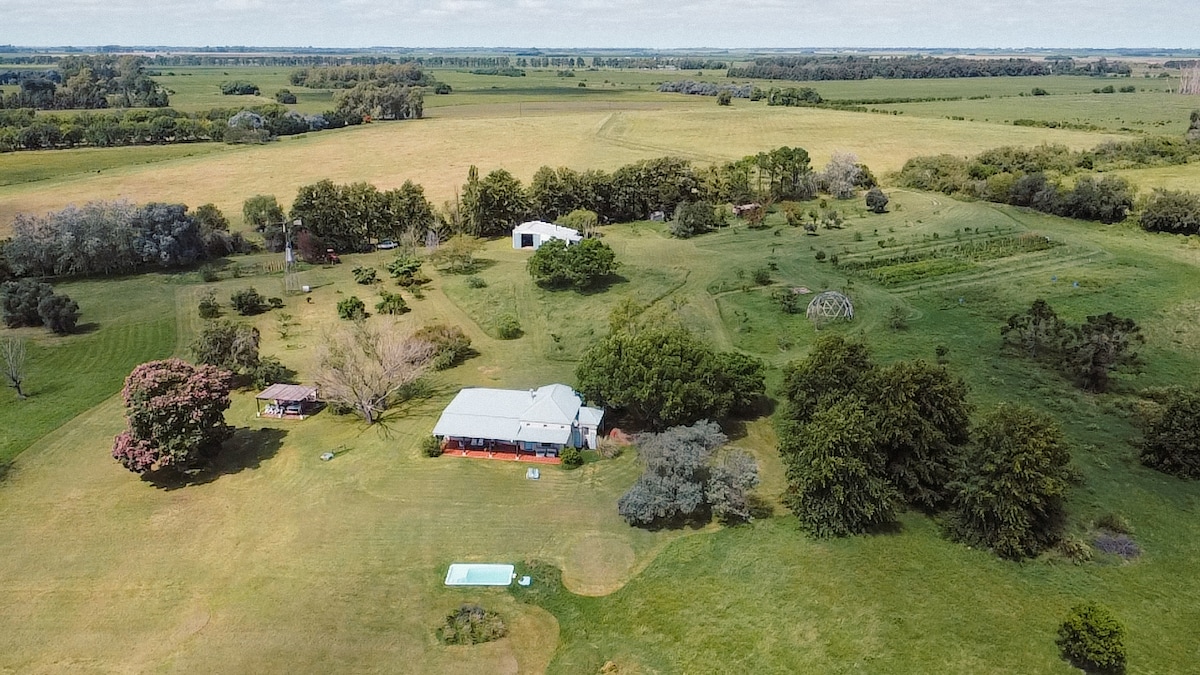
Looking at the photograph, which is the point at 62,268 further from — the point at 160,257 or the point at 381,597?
the point at 381,597

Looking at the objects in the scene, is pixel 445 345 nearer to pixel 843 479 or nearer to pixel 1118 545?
pixel 843 479

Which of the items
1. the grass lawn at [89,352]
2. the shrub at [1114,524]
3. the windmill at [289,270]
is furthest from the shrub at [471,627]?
the windmill at [289,270]

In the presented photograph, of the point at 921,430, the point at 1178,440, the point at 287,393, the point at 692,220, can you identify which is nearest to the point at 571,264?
the point at 692,220

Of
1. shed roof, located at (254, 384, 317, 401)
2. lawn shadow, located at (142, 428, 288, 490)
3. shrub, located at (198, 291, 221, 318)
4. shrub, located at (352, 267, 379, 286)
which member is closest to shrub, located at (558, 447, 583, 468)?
lawn shadow, located at (142, 428, 288, 490)

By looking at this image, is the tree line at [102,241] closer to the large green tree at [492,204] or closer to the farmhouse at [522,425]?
the large green tree at [492,204]

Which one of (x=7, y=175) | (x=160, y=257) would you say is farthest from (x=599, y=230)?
(x=7, y=175)
